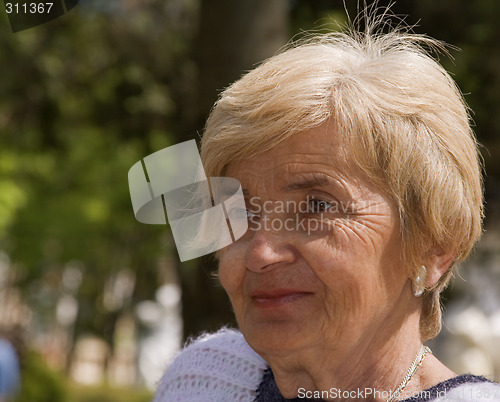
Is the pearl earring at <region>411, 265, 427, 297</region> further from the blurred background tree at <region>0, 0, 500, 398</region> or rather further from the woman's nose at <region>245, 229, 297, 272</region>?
the blurred background tree at <region>0, 0, 500, 398</region>

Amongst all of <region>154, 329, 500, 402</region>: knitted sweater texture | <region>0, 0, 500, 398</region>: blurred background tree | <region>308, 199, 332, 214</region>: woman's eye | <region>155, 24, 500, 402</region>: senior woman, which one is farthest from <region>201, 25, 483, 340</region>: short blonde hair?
<region>154, 329, 500, 402</region>: knitted sweater texture

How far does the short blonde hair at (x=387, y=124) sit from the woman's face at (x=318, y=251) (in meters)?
0.04

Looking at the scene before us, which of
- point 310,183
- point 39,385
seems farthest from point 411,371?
point 39,385

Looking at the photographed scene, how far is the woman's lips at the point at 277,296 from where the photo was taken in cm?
195

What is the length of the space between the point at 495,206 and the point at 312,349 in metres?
4.72

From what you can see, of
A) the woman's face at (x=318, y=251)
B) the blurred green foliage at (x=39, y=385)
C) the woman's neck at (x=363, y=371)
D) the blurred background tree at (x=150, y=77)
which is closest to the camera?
the woman's face at (x=318, y=251)

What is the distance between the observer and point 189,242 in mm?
2445

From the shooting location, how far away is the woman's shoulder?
2.43 m

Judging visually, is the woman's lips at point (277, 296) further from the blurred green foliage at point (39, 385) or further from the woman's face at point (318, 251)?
the blurred green foliage at point (39, 385)

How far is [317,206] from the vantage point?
77.6 inches

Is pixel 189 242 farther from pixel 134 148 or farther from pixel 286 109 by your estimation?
pixel 134 148

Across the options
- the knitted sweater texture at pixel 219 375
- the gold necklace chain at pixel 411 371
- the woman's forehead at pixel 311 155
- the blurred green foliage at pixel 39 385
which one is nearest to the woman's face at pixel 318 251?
the woman's forehead at pixel 311 155

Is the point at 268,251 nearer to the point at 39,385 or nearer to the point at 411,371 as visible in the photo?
the point at 411,371

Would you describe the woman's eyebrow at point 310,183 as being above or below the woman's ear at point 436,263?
above
